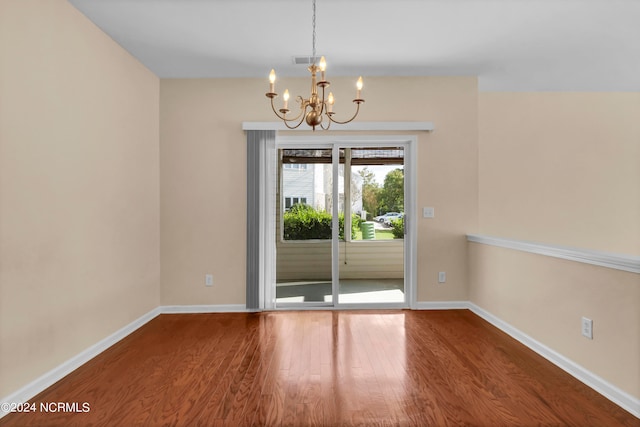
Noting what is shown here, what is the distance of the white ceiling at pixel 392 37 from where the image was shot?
2.75 m

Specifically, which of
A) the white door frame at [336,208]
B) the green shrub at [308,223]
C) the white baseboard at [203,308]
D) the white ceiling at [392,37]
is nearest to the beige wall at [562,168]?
the white ceiling at [392,37]

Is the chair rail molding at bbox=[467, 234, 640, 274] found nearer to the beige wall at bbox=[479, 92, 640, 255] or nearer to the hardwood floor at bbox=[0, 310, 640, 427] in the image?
the hardwood floor at bbox=[0, 310, 640, 427]

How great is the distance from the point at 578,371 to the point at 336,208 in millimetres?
2628

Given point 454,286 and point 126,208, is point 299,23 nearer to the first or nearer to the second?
point 126,208

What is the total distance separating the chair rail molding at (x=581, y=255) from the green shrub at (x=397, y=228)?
100 centimetres

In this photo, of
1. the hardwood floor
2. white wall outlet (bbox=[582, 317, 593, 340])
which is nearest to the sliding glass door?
the hardwood floor

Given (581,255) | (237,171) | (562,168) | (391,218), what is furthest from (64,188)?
(562,168)

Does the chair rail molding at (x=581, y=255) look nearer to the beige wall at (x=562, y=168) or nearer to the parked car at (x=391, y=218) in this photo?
the parked car at (x=391, y=218)

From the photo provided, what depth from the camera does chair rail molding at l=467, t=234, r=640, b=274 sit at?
212 centimetres

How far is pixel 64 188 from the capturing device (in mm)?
2572

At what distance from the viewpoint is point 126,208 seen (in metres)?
3.41

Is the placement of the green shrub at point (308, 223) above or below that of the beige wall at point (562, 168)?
below

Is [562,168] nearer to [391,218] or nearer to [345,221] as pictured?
[391,218]

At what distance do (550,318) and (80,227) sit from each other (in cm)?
370
